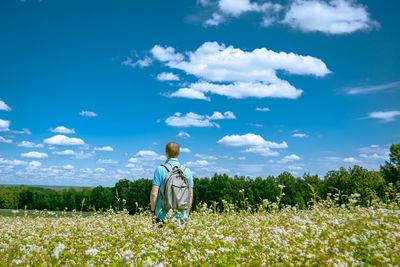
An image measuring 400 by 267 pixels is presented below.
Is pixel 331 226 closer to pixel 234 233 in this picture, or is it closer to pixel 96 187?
pixel 234 233

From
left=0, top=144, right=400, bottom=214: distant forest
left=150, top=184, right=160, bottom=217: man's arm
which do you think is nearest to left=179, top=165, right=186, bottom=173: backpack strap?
left=150, top=184, right=160, bottom=217: man's arm

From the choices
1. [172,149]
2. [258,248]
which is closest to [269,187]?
[172,149]

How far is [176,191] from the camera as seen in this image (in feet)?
21.1

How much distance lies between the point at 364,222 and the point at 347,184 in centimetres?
2510

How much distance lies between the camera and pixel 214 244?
172 inches

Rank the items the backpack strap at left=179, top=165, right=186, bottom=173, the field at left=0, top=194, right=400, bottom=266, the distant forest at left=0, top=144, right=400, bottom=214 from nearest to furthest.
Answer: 1. the field at left=0, top=194, right=400, bottom=266
2. the backpack strap at left=179, top=165, right=186, bottom=173
3. the distant forest at left=0, top=144, right=400, bottom=214

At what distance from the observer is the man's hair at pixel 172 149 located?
6871 millimetres

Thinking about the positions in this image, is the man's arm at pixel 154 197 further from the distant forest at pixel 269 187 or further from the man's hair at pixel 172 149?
the distant forest at pixel 269 187

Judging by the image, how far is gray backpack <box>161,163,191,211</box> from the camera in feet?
21.0

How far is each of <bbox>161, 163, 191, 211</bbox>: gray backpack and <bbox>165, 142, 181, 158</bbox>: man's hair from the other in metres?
0.39

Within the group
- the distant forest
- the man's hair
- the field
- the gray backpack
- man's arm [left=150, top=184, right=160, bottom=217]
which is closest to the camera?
the field

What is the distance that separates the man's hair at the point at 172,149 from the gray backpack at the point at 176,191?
39cm

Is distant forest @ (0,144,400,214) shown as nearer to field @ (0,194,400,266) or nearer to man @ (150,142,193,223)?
man @ (150,142,193,223)

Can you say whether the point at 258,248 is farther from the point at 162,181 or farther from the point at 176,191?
the point at 162,181
